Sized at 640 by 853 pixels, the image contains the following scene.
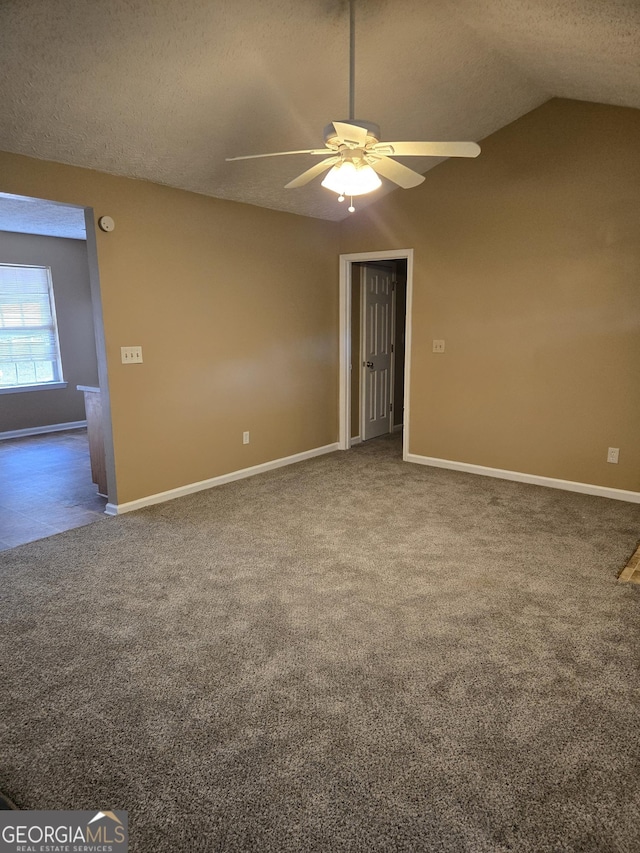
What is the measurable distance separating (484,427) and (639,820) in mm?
3681

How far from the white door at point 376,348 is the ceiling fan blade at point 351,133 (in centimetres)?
363

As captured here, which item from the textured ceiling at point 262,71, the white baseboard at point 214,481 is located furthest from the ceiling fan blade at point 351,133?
the white baseboard at point 214,481

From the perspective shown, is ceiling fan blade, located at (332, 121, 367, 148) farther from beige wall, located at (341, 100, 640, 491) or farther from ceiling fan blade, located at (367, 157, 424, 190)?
beige wall, located at (341, 100, 640, 491)

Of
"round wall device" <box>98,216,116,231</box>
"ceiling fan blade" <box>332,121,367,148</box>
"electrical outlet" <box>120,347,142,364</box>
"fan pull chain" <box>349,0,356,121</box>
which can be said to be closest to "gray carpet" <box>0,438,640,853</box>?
"electrical outlet" <box>120,347,142,364</box>

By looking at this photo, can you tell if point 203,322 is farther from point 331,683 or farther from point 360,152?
point 331,683

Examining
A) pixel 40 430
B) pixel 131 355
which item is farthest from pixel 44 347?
Result: pixel 131 355

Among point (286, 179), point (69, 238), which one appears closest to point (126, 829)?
point (286, 179)

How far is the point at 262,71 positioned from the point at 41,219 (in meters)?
3.93

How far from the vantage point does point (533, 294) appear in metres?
4.57

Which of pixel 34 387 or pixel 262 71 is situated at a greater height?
pixel 262 71

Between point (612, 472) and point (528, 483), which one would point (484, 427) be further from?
point (612, 472)

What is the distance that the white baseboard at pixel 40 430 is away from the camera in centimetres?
699

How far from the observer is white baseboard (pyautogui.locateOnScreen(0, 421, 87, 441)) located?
699 centimetres

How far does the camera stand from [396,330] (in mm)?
6832
